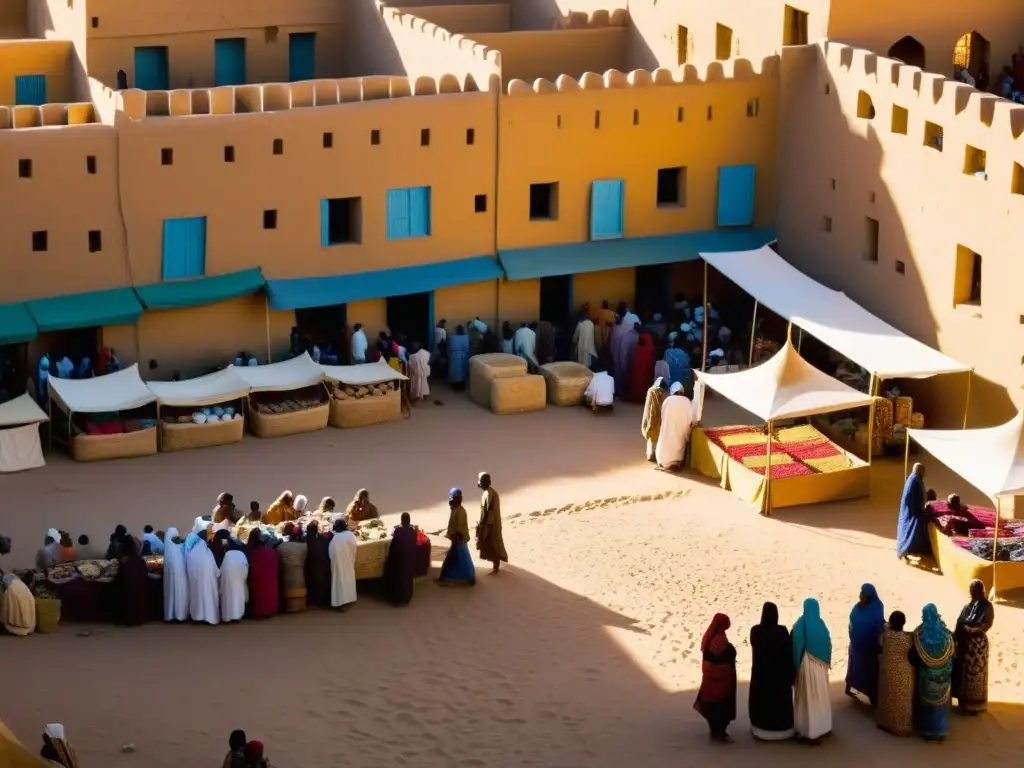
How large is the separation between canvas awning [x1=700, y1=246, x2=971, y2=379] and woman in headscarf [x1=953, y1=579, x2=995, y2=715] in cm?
701

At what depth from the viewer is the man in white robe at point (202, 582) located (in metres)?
22.5

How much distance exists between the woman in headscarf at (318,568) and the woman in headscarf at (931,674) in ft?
21.7

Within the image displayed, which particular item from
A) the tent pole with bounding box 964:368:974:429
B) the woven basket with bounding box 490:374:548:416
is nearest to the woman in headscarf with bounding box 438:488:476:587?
the woven basket with bounding box 490:374:548:416

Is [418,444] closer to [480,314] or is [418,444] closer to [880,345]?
[480,314]

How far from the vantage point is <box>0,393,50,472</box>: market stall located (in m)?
27.4

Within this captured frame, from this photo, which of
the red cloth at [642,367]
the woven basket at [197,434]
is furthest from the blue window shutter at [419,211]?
the woven basket at [197,434]

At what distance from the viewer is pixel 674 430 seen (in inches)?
1108

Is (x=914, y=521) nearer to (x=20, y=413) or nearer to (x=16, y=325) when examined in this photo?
(x=20, y=413)

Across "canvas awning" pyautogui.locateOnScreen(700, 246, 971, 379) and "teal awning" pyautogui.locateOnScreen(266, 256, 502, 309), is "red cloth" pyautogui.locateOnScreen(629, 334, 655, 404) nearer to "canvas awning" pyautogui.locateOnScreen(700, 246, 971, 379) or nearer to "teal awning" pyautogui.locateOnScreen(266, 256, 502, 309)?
"canvas awning" pyautogui.locateOnScreen(700, 246, 971, 379)

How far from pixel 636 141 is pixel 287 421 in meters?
7.46

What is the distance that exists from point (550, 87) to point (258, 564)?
11658 millimetres

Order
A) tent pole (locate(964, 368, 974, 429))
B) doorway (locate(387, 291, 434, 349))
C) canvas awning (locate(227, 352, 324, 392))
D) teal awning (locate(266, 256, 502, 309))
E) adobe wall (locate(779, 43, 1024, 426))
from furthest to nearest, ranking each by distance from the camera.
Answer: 1. doorway (locate(387, 291, 434, 349))
2. teal awning (locate(266, 256, 502, 309))
3. canvas awning (locate(227, 352, 324, 392))
4. adobe wall (locate(779, 43, 1024, 426))
5. tent pole (locate(964, 368, 974, 429))

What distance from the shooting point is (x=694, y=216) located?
3334 cm

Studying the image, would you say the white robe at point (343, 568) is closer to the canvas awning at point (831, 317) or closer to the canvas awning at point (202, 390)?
the canvas awning at point (202, 390)
